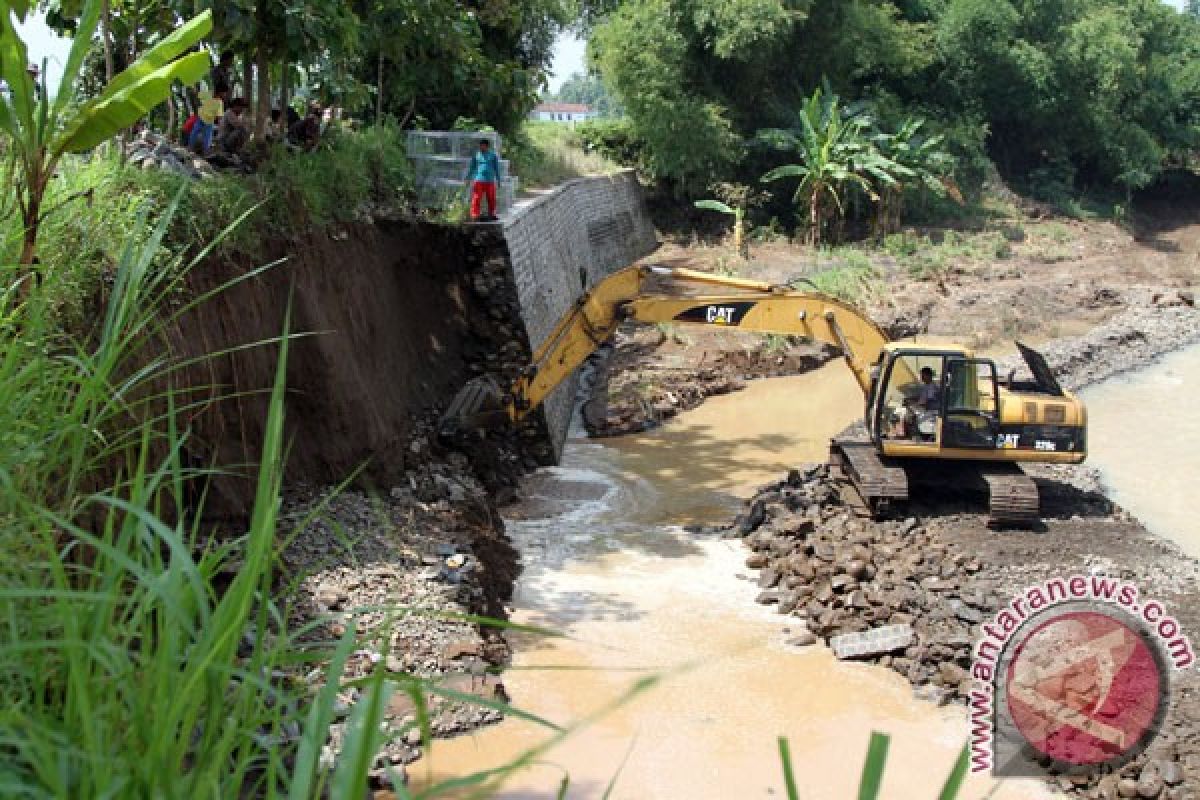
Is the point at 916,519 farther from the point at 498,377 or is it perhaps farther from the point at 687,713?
the point at 498,377

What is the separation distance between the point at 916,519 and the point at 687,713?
13.7 feet

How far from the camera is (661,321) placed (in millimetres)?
14062

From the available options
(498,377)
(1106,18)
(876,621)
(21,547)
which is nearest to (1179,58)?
(1106,18)

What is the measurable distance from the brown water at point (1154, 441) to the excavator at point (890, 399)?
7.79 feet

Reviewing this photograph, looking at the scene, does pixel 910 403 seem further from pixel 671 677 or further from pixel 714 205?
pixel 714 205

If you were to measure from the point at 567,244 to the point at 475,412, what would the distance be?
28.5 feet

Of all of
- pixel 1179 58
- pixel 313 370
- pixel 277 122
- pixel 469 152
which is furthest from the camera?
pixel 1179 58

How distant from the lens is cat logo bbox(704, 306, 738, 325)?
13984mm

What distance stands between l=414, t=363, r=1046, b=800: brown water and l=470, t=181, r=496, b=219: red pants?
11.3 ft

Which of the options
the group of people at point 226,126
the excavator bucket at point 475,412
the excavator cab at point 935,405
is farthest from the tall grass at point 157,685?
the excavator bucket at point 475,412

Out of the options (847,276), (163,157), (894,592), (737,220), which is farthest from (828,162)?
(163,157)

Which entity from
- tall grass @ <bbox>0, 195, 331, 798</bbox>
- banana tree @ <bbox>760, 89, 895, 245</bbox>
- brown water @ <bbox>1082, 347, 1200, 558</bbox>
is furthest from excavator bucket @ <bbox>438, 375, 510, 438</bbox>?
banana tree @ <bbox>760, 89, 895, 245</bbox>

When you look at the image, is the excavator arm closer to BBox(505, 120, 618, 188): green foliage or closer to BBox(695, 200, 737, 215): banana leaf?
BBox(505, 120, 618, 188): green foliage

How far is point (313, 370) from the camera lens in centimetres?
1228
